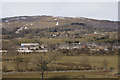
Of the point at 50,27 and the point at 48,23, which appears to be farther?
the point at 48,23

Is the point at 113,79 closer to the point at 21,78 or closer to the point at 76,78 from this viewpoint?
the point at 76,78

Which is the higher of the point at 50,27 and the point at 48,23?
the point at 48,23

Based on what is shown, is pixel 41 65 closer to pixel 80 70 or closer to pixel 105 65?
pixel 80 70

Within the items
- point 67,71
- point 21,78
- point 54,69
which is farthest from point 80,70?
point 21,78

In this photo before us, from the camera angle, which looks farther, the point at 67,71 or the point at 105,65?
the point at 105,65

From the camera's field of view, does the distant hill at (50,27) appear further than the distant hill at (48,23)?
No

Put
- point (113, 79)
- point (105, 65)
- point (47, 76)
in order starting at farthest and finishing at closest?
point (105, 65) → point (47, 76) → point (113, 79)

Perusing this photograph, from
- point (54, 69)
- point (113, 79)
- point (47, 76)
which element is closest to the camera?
point (113, 79)

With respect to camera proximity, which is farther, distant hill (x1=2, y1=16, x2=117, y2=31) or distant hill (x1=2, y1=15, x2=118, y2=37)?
distant hill (x1=2, y1=16, x2=117, y2=31)

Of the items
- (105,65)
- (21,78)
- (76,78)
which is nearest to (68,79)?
(76,78)

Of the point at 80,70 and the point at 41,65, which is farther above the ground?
the point at 41,65
